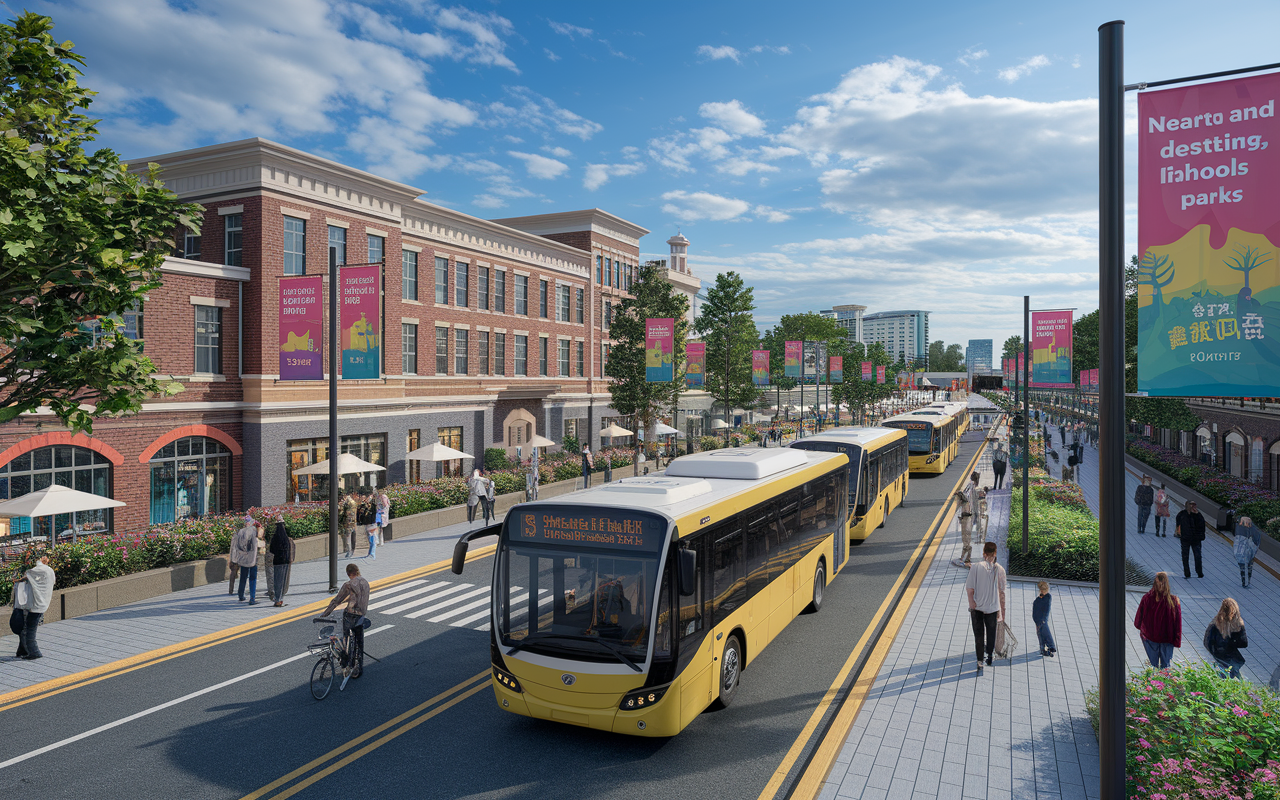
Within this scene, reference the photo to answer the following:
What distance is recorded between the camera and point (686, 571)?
7.80 meters

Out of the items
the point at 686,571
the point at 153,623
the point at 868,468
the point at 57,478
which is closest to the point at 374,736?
the point at 686,571

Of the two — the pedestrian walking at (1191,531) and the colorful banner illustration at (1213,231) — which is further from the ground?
the colorful banner illustration at (1213,231)

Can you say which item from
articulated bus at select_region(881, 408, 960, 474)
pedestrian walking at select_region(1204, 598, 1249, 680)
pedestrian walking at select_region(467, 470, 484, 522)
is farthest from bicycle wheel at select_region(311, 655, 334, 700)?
articulated bus at select_region(881, 408, 960, 474)

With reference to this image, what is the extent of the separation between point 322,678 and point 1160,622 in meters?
11.4

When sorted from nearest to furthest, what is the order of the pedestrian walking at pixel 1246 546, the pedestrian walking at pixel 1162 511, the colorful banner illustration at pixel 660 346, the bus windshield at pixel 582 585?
1. the bus windshield at pixel 582 585
2. the pedestrian walking at pixel 1246 546
3. the pedestrian walking at pixel 1162 511
4. the colorful banner illustration at pixel 660 346

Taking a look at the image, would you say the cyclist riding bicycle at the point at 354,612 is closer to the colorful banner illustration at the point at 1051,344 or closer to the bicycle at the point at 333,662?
the bicycle at the point at 333,662

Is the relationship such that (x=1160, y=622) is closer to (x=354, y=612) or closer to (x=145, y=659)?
(x=354, y=612)

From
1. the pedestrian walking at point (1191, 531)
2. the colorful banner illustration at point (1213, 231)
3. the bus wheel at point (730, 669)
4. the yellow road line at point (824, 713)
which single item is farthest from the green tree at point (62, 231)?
the pedestrian walking at point (1191, 531)

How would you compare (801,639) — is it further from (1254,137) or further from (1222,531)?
(1222,531)

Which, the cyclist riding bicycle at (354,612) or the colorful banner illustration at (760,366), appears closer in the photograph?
the cyclist riding bicycle at (354,612)

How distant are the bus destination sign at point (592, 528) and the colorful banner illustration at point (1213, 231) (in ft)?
16.5

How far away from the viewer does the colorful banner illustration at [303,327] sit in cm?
1794

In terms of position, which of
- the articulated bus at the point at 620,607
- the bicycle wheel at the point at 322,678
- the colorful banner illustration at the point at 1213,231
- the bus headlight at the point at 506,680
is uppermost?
the colorful banner illustration at the point at 1213,231

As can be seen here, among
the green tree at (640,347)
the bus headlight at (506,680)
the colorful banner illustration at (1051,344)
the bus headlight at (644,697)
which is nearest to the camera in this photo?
the bus headlight at (644,697)
